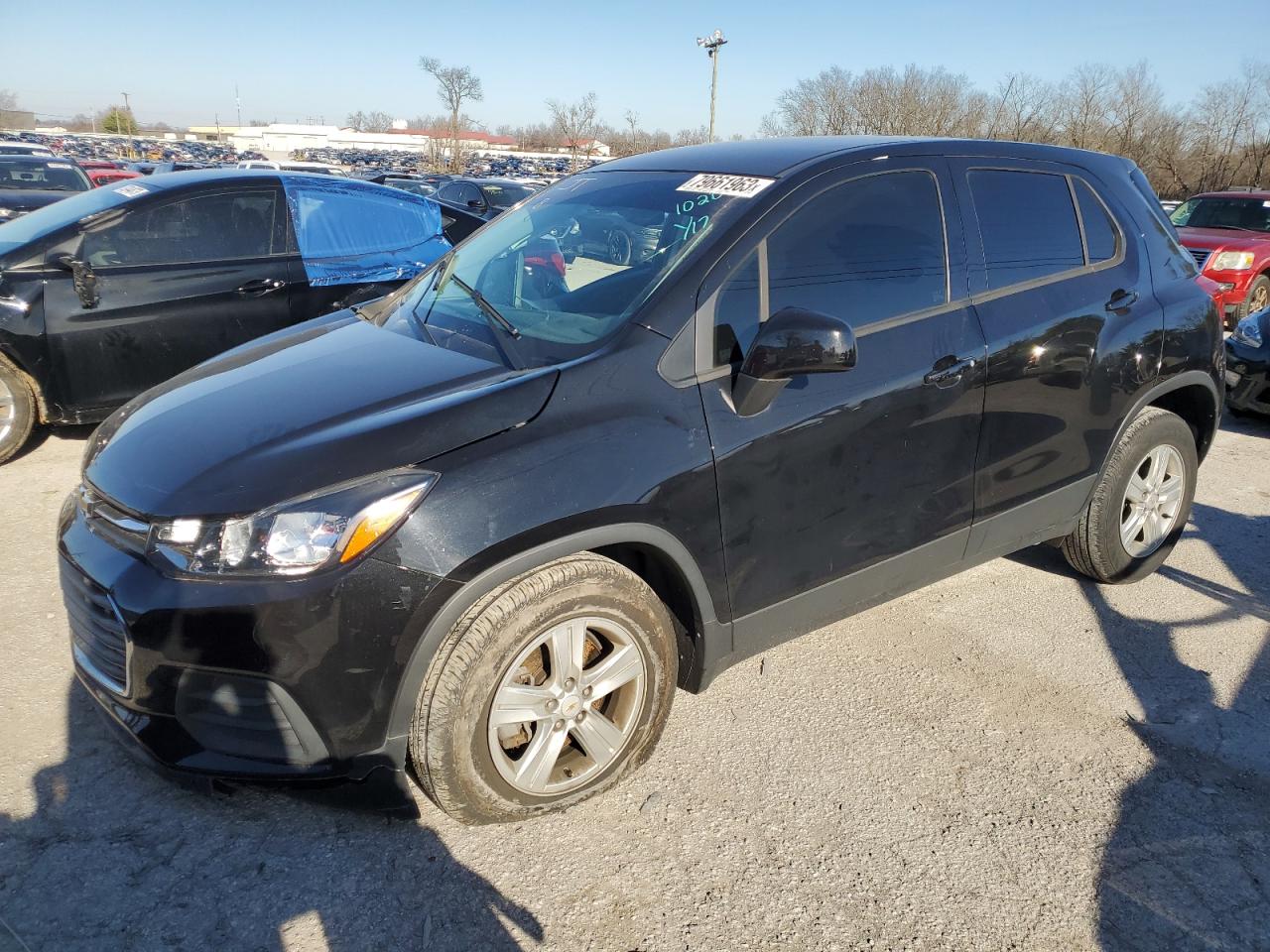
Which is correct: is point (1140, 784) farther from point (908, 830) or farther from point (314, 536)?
point (314, 536)

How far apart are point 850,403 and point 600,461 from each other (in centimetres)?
89

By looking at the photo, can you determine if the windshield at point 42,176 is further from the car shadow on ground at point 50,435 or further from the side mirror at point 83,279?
the side mirror at point 83,279

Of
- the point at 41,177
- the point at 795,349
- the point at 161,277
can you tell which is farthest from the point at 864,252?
the point at 41,177

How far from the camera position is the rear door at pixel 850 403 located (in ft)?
8.80

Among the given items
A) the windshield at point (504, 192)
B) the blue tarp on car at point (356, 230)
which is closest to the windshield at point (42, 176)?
the windshield at point (504, 192)

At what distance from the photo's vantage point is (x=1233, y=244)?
11.1 m

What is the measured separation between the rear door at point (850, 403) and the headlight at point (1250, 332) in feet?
17.2

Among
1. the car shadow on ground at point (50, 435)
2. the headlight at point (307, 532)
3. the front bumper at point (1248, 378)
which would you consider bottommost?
the car shadow on ground at point (50, 435)

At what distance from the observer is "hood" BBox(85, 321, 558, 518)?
88.4 inches

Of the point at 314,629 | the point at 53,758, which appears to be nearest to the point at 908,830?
the point at 314,629

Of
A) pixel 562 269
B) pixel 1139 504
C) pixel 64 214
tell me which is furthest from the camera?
pixel 64 214

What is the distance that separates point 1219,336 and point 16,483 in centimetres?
623

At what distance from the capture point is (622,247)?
2.98 metres

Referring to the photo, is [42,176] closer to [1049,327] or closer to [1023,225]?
[1023,225]
